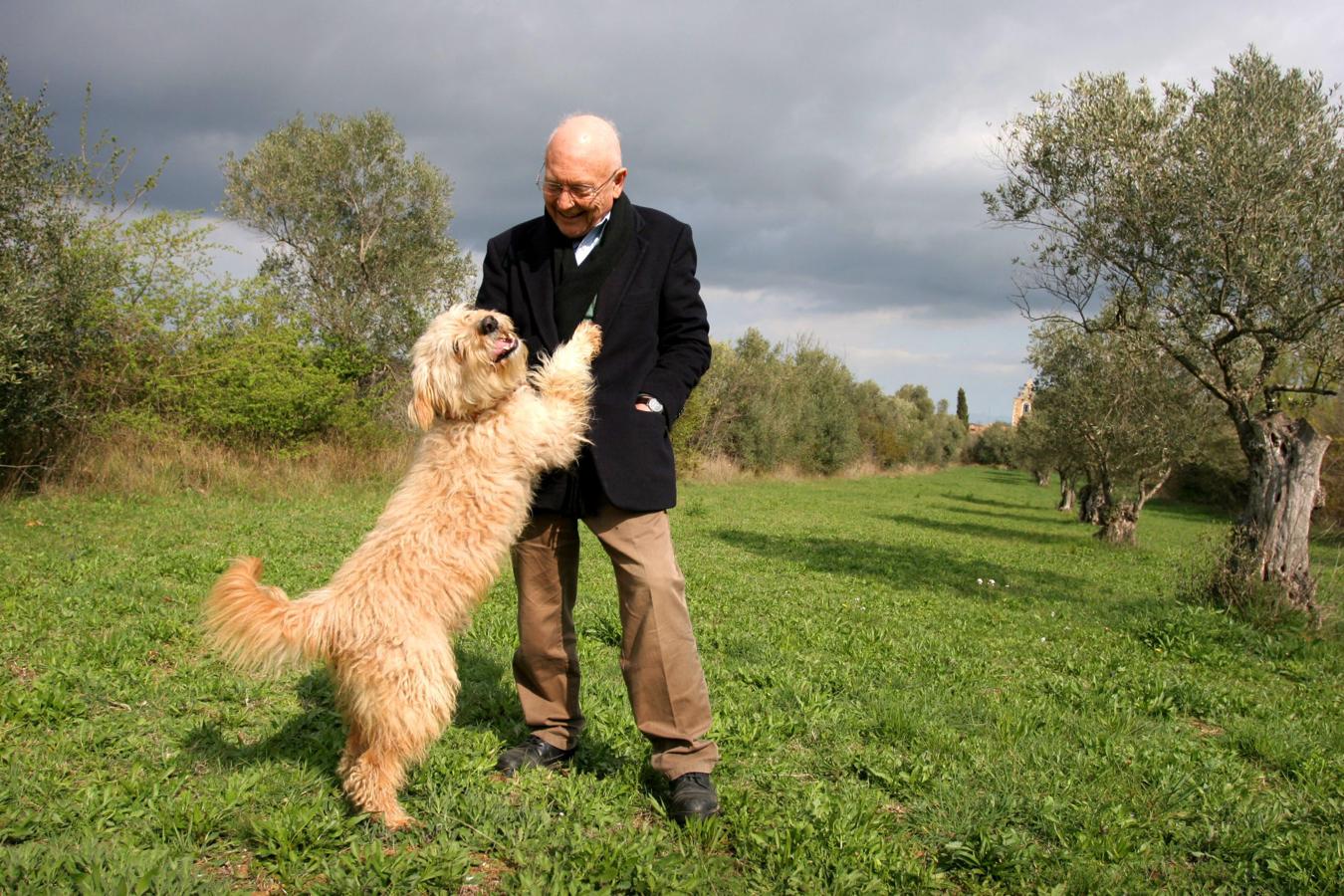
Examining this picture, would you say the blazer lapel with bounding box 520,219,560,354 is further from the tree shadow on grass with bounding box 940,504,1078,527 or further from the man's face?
the tree shadow on grass with bounding box 940,504,1078,527

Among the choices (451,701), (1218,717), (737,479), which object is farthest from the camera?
(737,479)

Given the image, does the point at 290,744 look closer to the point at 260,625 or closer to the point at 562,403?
the point at 260,625

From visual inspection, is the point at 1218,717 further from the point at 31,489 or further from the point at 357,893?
the point at 31,489

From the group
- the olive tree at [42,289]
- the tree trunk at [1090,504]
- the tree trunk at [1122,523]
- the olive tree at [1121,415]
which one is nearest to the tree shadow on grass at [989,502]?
the tree trunk at [1090,504]

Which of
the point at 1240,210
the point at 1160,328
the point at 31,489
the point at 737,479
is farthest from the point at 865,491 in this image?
the point at 31,489

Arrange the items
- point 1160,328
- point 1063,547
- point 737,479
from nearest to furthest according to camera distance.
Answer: point 1160,328
point 1063,547
point 737,479

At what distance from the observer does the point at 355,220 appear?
88.0 ft

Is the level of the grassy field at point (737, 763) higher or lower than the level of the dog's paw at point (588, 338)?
lower

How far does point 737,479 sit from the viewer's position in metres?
35.6

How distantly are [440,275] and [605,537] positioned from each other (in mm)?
25168

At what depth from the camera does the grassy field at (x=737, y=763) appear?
3.11 metres

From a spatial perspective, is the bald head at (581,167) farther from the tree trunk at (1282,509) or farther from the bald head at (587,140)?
the tree trunk at (1282,509)

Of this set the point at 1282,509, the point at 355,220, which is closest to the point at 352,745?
the point at 1282,509

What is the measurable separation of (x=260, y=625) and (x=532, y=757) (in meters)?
1.44
